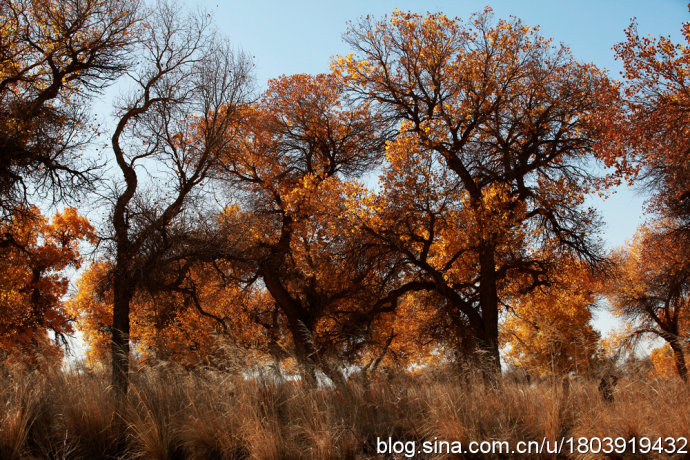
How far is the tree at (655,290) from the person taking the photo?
Answer: 20.4m

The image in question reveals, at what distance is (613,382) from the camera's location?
7.45m

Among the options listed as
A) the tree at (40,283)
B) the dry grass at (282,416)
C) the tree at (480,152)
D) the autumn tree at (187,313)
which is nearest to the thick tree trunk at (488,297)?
the tree at (480,152)

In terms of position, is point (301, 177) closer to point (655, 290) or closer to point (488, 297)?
point (488, 297)

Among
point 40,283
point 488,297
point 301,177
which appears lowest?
point 488,297

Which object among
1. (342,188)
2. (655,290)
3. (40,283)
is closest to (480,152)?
(342,188)

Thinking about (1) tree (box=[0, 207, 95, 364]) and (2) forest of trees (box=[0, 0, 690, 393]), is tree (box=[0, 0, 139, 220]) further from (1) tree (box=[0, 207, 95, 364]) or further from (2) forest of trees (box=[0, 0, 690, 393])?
(1) tree (box=[0, 207, 95, 364])

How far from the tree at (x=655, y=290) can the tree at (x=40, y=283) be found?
21.2 metres

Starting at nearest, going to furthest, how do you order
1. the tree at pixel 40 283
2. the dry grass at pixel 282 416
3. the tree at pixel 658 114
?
1. the dry grass at pixel 282 416
2. the tree at pixel 658 114
3. the tree at pixel 40 283

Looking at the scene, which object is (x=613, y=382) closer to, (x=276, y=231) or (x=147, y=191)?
(x=147, y=191)

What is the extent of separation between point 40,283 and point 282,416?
20.0m

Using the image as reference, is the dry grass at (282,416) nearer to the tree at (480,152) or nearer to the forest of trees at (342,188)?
the forest of trees at (342,188)

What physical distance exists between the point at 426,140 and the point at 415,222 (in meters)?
2.45

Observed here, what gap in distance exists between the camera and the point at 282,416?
23.4 feet

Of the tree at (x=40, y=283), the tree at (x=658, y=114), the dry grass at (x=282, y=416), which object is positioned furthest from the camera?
the tree at (x=40, y=283)
